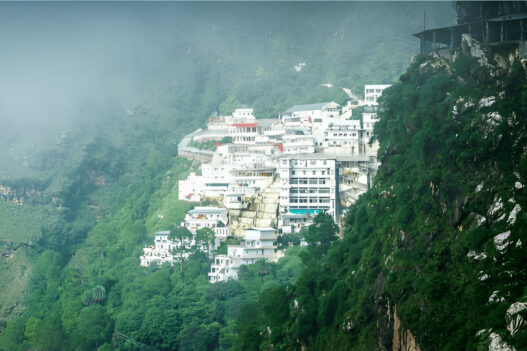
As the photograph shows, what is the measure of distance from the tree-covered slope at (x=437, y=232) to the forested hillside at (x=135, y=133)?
77 centimetres

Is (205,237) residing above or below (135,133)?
below

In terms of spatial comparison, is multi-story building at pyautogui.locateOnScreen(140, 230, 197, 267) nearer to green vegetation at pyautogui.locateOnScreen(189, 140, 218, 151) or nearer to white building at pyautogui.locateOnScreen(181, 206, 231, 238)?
white building at pyautogui.locateOnScreen(181, 206, 231, 238)

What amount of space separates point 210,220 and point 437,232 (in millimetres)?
23978

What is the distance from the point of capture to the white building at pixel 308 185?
46.2 m

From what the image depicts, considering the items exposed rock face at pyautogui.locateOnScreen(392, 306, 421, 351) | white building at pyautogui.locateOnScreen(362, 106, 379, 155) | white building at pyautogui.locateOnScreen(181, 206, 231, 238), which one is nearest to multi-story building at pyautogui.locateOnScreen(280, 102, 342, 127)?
white building at pyautogui.locateOnScreen(362, 106, 379, 155)

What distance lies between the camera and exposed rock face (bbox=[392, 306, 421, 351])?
23.9 metres

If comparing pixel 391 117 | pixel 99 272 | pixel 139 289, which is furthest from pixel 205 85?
pixel 391 117

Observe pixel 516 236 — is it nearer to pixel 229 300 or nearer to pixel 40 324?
pixel 229 300

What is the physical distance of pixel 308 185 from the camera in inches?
1839

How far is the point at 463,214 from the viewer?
25.4 meters

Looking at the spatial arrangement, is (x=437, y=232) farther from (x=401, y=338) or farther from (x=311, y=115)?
(x=311, y=115)

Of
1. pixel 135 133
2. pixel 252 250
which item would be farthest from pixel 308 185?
pixel 135 133

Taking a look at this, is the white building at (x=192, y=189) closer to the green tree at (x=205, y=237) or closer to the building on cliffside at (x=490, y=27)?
the green tree at (x=205, y=237)

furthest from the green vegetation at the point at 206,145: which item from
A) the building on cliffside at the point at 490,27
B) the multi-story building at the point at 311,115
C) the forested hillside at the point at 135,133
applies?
the building on cliffside at the point at 490,27
